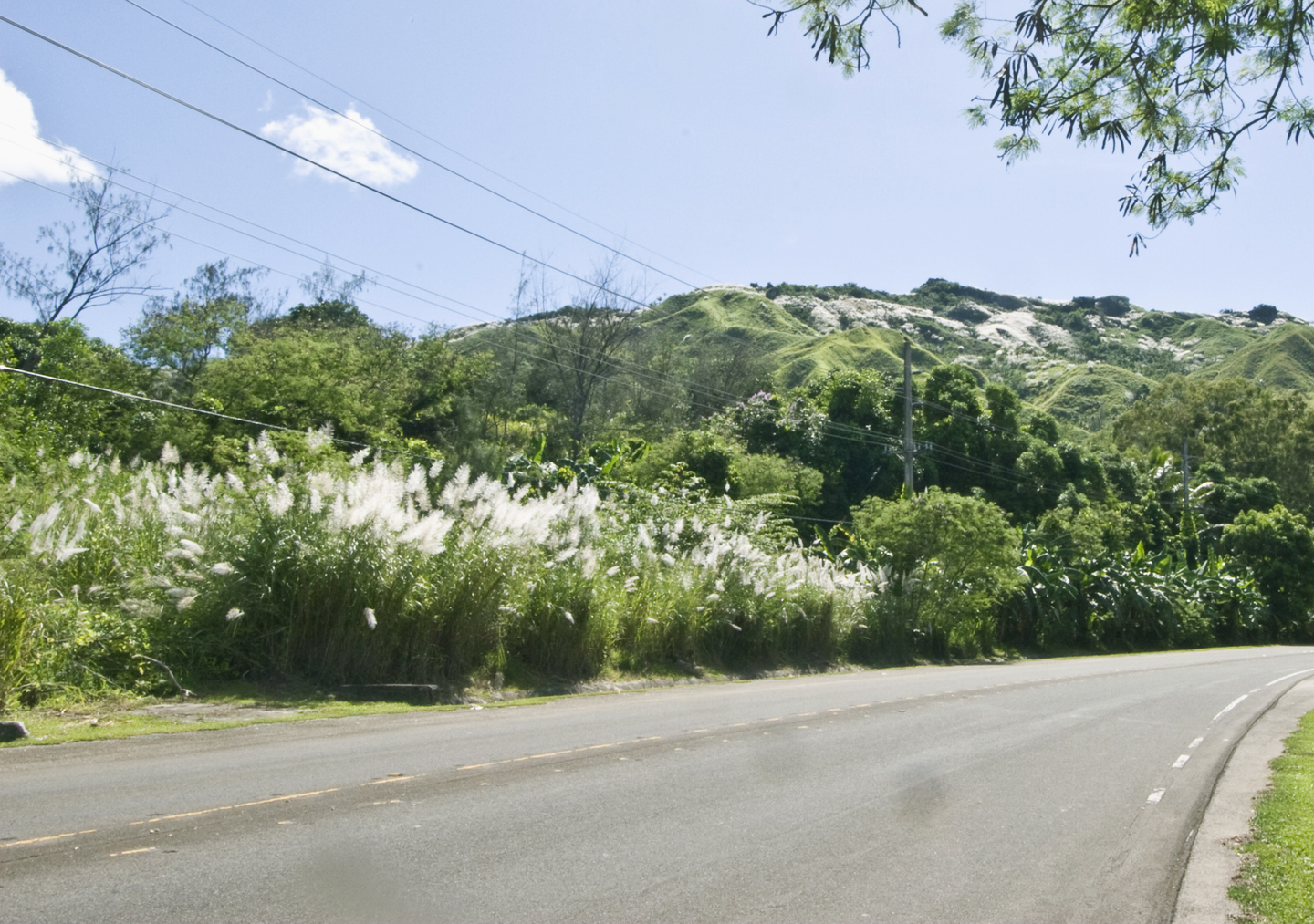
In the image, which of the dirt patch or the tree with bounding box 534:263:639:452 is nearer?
the dirt patch

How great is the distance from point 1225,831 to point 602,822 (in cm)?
457

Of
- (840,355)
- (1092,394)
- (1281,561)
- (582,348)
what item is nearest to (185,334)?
(582,348)

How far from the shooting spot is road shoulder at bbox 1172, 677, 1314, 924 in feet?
19.1

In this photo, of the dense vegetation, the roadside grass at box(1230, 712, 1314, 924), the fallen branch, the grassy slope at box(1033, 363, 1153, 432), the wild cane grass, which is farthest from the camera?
the grassy slope at box(1033, 363, 1153, 432)

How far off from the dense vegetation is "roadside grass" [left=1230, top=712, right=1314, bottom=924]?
33.2 feet

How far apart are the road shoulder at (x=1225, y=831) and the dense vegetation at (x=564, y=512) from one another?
9.74 meters

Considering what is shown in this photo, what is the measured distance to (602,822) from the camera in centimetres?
705

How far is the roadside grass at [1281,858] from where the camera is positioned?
5688mm

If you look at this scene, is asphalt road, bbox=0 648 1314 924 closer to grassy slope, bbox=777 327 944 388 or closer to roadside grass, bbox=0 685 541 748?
roadside grass, bbox=0 685 541 748

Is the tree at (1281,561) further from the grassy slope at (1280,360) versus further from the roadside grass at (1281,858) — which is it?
the grassy slope at (1280,360)

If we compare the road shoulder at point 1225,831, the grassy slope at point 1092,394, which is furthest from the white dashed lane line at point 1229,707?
the grassy slope at point 1092,394

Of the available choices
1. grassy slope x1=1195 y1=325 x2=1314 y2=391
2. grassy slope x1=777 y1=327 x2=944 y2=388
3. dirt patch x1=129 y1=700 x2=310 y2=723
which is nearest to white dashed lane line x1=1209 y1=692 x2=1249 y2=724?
dirt patch x1=129 y1=700 x2=310 y2=723

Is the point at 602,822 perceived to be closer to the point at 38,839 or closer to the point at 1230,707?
the point at 38,839

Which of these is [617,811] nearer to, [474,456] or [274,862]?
[274,862]
